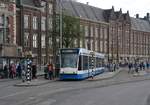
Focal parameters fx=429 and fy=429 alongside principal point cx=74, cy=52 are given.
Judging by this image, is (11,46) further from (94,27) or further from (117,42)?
(117,42)

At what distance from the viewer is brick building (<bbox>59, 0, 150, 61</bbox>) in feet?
333

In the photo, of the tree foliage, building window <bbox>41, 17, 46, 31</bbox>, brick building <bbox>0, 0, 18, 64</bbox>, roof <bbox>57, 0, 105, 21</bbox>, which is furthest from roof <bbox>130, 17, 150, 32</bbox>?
brick building <bbox>0, 0, 18, 64</bbox>

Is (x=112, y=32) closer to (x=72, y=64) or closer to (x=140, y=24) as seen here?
(x=140, y=24)

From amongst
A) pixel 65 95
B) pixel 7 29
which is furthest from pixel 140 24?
pixel 65 95

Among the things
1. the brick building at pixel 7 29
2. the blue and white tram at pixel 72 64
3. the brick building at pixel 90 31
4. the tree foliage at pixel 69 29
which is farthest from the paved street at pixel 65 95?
the brick building at pixel 90 31

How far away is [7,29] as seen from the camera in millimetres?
63531

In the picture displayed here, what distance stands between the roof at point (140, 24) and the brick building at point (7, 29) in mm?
69892

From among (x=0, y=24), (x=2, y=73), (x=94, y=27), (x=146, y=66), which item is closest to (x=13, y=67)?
(x=2, y=73)

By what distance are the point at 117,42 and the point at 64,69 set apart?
3091 inches

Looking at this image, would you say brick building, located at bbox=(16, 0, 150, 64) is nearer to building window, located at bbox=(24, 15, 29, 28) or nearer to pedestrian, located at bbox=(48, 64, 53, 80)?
building window, located at bbox=(24, 15, 29, 28)

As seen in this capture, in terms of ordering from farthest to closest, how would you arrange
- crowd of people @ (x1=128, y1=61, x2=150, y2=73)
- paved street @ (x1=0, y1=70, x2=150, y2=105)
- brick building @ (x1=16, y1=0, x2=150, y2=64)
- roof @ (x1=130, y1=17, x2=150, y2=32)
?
1. roof @ (x1=130, y1=17, x2=150, y2=32)
2. brick building @ (x1=16, y1=0, x2=150, y2=64)
3. crowd of people @ (x1=128, y1=61, x2=150, y2=73)
4. paved street @ (x1=0, y1=70, x2=150, y2=105)

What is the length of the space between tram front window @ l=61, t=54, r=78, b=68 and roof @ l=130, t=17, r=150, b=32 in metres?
90.5

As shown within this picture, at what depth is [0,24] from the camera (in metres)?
61.6

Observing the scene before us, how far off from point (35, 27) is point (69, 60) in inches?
1583
